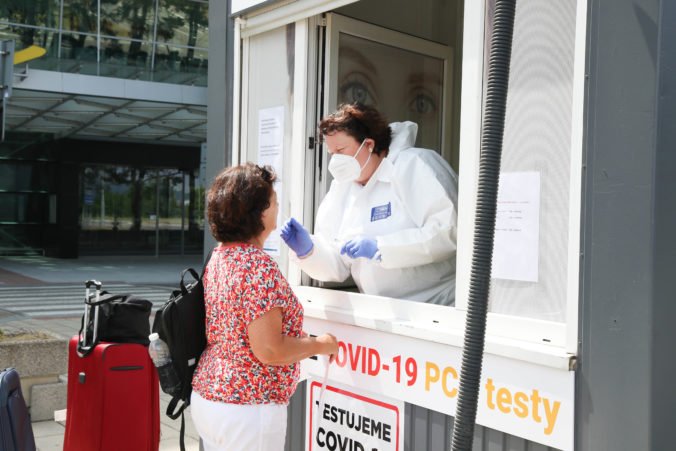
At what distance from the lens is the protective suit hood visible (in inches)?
139

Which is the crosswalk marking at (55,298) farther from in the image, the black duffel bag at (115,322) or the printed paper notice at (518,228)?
the printed paper notice at (518,228)

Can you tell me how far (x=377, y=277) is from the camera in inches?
133

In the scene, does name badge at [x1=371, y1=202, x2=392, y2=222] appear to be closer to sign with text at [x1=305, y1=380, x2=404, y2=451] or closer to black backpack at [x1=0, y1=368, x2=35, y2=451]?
sign with text at [x1=305, y1=380, x2=404, y2=451]

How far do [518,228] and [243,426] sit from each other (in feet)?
3.77

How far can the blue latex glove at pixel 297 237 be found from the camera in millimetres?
3279

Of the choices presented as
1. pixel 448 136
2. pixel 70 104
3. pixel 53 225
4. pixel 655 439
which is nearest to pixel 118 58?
pixel 70 104

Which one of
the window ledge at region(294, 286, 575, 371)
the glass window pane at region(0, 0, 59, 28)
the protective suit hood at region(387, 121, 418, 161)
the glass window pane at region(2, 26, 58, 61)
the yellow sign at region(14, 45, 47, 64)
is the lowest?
the window ledge at region(294, 286, 575, 371)

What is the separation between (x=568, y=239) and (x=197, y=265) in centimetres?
2033

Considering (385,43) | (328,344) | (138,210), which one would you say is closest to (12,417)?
(328,344)

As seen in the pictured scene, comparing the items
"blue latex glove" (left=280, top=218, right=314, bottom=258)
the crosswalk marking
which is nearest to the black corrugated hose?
"blue latex glove" (left=280, top=218, right=314, bottom=258)

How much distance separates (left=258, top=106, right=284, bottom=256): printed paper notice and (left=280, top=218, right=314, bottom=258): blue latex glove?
63cm

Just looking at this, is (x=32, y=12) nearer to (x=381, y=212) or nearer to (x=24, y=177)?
(x=24, y=177)

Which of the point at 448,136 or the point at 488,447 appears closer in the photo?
the point at 488,447

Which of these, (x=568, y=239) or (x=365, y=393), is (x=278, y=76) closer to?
(x=365, y=393)
